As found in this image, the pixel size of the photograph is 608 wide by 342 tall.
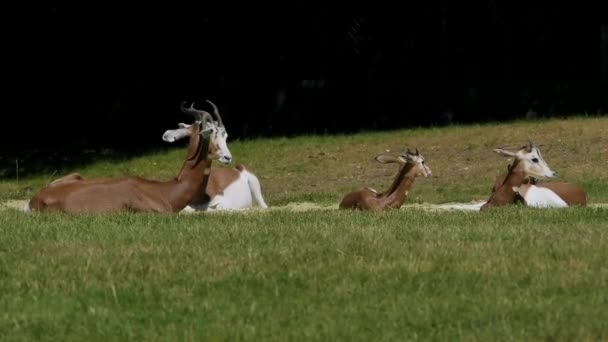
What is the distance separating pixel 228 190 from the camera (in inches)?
659

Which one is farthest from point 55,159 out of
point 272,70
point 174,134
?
point 174,134

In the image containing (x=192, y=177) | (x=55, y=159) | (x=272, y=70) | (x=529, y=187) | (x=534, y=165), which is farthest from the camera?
(x=272, y=70)

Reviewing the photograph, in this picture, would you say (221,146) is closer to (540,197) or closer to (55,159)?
(540,197)

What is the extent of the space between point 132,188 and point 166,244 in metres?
3.88

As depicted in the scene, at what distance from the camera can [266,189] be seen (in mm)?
20219

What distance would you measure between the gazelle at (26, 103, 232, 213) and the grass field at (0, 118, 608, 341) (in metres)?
1.04

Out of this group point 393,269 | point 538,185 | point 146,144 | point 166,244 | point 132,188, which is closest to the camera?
point 393,269

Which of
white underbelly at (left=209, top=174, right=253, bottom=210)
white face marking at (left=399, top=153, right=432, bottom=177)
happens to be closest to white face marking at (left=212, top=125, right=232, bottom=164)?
white underbelly at (left=209, top=174, right=253, bottom=210)

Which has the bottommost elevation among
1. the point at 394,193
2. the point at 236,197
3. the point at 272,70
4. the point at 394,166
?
the point at 394,166

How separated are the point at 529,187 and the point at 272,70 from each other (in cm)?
1319

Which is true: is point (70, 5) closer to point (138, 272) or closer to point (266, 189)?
point (266, 189)

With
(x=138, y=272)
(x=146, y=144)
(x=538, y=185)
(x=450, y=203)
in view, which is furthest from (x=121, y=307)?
(x=146, y=144)

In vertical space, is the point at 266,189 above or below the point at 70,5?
below

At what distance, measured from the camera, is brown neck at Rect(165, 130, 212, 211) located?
14345 millimetres
